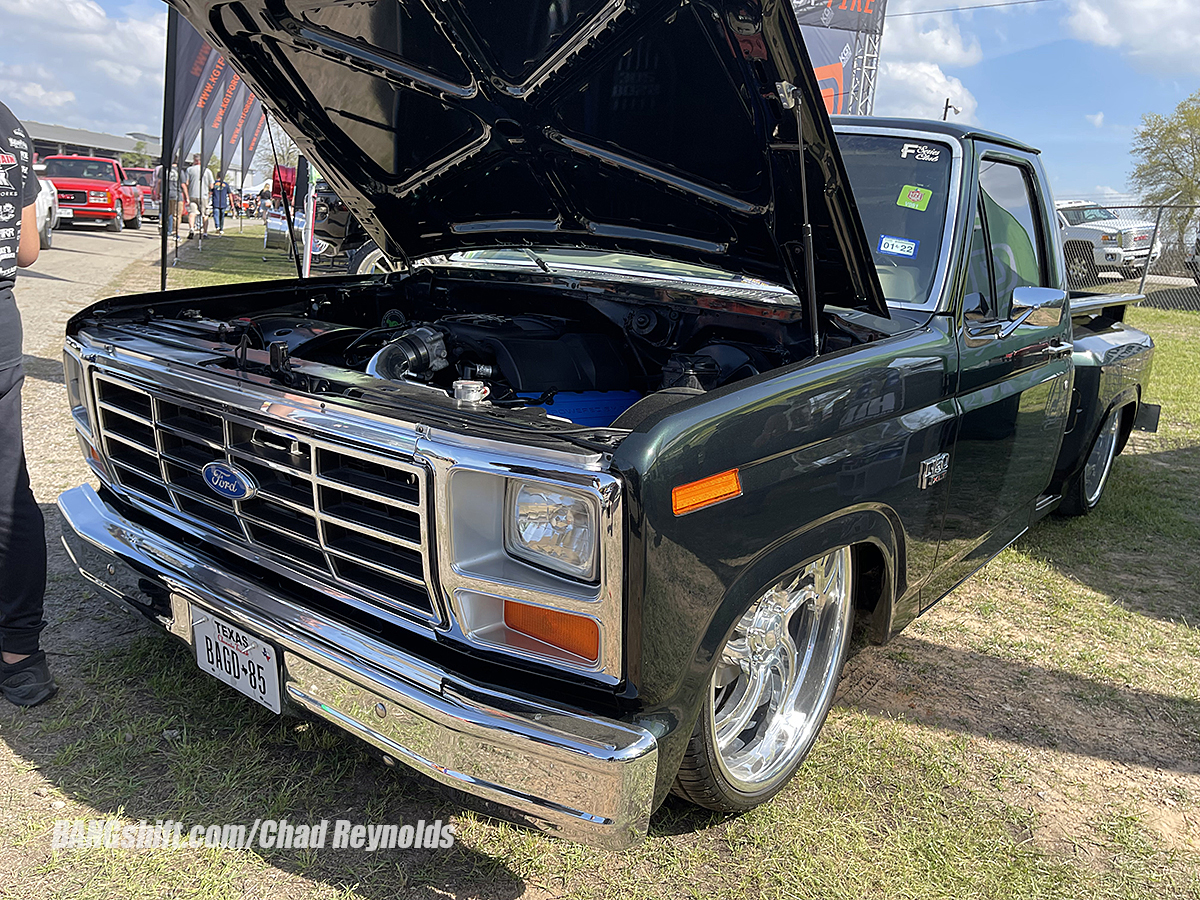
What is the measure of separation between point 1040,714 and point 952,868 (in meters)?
1.04

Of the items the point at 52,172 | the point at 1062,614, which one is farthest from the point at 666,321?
the point at 52,172

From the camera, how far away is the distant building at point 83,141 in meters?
59.1

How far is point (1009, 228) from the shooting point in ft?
11.3

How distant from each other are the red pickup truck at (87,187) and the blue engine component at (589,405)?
1030 inches

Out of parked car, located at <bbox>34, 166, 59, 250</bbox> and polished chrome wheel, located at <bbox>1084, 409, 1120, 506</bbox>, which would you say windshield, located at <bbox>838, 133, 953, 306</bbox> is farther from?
parked car, located at <bbox>34, 166, 59, 250</bbox>

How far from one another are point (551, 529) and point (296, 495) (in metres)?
0.75

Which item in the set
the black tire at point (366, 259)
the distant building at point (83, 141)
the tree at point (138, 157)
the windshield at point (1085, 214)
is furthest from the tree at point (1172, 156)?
the tree at point (138, 157)

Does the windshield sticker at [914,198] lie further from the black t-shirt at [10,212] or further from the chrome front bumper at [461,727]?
the black t-shirt at [10,212]

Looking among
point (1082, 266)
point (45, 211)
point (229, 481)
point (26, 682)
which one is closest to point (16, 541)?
point (26, 682)

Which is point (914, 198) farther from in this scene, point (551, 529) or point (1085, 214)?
point (1085, 214)

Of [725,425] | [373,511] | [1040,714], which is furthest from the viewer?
[1040,714]

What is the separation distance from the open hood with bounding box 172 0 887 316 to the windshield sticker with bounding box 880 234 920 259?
37 centimetres

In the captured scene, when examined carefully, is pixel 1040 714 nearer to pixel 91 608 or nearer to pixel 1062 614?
pixel 1062 614

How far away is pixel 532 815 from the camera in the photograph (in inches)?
69.6
